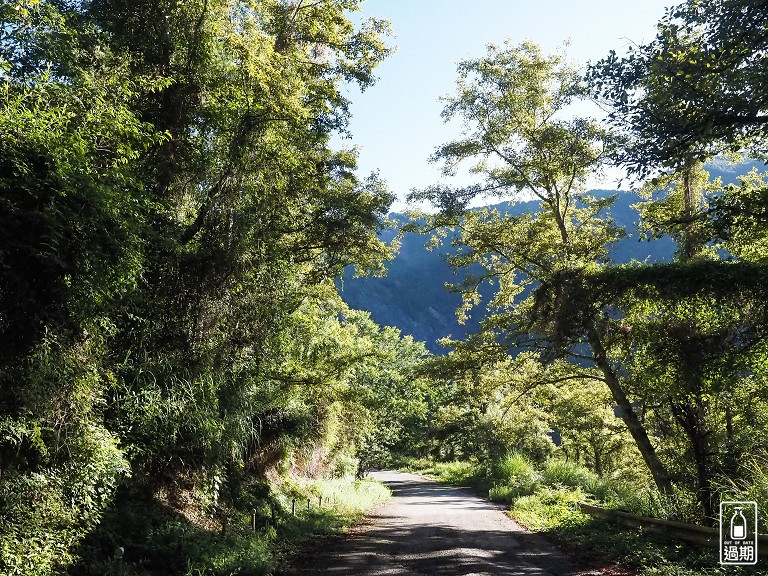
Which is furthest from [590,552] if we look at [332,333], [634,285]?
[332,333]

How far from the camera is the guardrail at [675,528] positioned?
7181 mm

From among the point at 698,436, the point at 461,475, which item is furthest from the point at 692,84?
the point at 461,475

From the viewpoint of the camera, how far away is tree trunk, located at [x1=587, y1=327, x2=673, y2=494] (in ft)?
42.9

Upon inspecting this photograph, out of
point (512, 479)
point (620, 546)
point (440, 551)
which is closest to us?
point (620, 546)

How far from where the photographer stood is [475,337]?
16.9m

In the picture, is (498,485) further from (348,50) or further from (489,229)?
(348,50)

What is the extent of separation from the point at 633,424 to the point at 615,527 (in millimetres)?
4063

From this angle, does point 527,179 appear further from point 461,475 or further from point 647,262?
point 461,475

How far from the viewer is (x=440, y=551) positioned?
10289 mm

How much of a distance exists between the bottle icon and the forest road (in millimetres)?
2686

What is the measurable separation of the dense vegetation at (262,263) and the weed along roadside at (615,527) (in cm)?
89

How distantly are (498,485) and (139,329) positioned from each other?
67.4 ft

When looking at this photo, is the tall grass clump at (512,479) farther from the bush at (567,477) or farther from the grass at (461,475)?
the grass at (461,475)

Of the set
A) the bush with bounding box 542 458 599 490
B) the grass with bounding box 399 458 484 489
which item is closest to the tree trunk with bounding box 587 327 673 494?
the bush with bounding box 542 458 599 490
